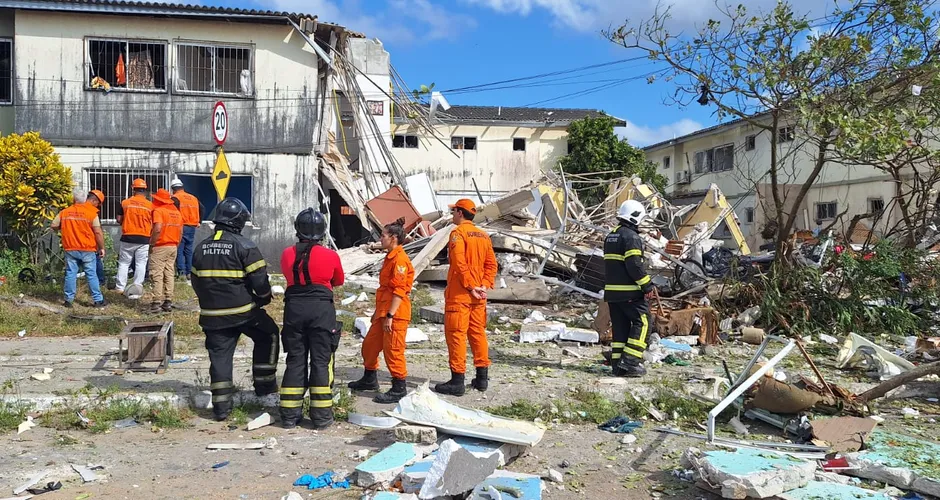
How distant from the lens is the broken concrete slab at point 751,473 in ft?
13.5

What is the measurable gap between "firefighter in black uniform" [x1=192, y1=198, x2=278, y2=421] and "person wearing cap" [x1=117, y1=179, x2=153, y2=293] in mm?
5098

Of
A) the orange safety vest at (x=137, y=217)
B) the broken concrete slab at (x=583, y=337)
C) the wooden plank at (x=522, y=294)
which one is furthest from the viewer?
the wooden plank at (x=522, y=294)

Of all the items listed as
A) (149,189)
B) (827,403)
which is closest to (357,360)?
(827,403)

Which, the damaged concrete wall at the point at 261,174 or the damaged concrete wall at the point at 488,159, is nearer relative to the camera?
the damaged concrete wall at the point at 261,174

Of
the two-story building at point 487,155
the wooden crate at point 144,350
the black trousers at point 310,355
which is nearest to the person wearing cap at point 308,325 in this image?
the black trousers at point 310,355

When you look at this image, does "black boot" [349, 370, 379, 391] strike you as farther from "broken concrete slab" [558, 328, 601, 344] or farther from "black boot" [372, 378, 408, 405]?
"broken concrete slab" [558, 328, 601, 344]

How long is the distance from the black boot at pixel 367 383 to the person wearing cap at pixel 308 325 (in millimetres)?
896

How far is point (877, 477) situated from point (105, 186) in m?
14.1

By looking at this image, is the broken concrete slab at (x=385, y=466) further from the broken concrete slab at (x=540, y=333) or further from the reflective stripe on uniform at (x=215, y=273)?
the broken concrete slab at (x=540, y=333)

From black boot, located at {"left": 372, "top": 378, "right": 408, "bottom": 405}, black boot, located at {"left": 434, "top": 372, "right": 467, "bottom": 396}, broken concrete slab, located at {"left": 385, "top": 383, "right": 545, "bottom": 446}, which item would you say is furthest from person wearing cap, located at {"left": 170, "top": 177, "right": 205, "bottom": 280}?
broken concrete slab, located at {"left": 385, "top": 383, "right": 545, "bottom": 446}

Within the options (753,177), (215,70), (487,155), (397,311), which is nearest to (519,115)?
(487,155)

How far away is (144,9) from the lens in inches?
549

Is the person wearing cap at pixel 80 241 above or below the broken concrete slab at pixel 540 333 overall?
above

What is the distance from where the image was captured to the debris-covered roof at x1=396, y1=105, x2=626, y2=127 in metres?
29.7
